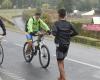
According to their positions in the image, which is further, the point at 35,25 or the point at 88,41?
the point at 88,41

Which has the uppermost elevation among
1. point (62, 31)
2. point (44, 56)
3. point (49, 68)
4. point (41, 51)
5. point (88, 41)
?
point (62, 31)

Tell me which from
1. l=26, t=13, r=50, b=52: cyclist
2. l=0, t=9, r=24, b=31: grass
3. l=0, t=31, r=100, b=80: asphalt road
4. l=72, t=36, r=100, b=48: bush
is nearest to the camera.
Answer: l=0, t=31, r=100, b=80: asphalt road

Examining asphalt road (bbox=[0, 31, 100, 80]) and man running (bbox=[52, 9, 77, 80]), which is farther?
asphalt road (bbox=[0, 31, 100, 80])

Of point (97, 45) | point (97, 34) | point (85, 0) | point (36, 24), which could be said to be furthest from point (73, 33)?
point (85, 0)

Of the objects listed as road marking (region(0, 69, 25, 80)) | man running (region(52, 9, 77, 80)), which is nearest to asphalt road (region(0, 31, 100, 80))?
road marking (region(0, 69, 25, 80))

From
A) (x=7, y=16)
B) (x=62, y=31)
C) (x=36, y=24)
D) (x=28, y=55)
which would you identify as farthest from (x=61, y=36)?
(x=7, y=16)

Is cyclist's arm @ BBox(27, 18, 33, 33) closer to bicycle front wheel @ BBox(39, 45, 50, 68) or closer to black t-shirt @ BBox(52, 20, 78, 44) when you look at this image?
bicycle front wheel @ BBox(39, 45, 50, 68)

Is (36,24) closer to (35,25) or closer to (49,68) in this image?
(35,25)

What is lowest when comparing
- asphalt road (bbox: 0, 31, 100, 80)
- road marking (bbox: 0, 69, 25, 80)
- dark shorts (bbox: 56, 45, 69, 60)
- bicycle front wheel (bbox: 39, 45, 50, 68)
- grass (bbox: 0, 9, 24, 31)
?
grass (bbox: 0, 9, 24, 31)

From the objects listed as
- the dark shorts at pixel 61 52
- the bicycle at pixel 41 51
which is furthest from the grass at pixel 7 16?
the dark shorts at pixel 61 52

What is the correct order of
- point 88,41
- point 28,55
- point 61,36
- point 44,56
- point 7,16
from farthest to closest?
1. point 7,16
2. point 88,41
3. point 28,55
4. point 44,56
5. point 61,36

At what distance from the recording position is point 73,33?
11.0 meters

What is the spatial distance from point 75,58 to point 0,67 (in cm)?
370

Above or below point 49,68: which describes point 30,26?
above
